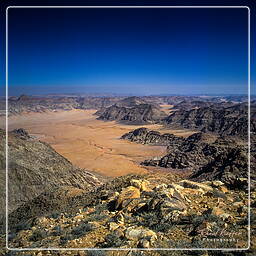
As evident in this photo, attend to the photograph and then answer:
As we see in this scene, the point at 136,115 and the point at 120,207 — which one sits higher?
the point at 136,115

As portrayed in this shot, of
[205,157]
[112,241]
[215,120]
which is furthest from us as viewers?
[215,120]

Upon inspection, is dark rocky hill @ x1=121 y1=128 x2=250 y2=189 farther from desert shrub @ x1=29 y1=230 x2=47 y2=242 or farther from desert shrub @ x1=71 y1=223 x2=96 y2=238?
desert shrub @ x1=29 y1=230 x2=47 y2=242

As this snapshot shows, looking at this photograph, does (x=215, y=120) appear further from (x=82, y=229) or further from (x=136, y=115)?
(x=82, y=229)

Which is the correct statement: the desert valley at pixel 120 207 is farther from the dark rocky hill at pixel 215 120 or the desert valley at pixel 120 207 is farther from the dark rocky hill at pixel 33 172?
the dark rocky hill at pixel 215 120

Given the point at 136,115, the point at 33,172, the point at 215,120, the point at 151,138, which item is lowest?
the point at 151,138

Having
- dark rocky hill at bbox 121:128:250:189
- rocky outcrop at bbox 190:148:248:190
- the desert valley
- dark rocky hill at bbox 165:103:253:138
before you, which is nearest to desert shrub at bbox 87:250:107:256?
the desert valley

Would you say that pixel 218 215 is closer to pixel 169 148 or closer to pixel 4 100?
pixel 4 100

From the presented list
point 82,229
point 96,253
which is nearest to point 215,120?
point 82,229

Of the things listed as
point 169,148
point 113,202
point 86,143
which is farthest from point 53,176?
point 86,143
